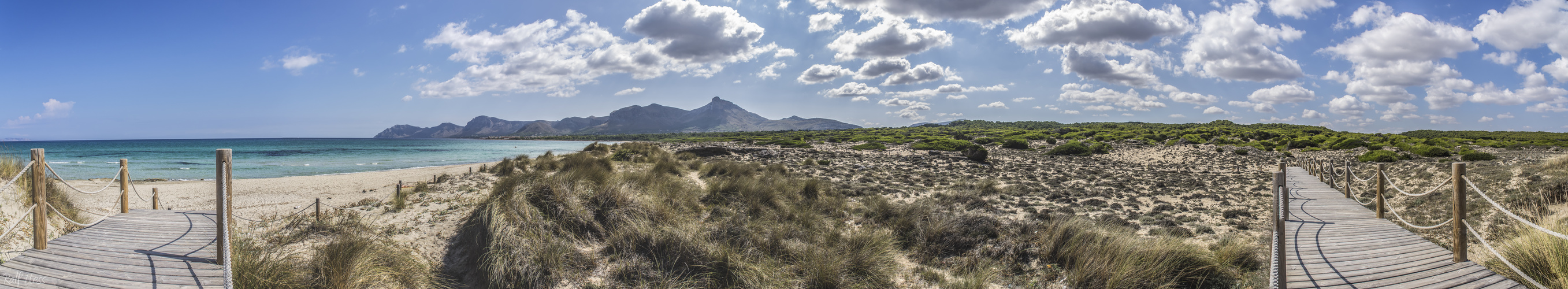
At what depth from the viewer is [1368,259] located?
18.7 ft

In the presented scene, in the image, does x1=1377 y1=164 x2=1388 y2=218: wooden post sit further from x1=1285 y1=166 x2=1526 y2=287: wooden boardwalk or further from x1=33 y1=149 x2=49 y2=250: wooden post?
x1=33 y1=149 x2=49 y2=250: wooden post

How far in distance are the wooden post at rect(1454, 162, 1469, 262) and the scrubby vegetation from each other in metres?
1.57

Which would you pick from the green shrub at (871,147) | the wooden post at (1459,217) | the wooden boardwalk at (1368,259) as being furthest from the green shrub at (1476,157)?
the green shrub at (871,147)

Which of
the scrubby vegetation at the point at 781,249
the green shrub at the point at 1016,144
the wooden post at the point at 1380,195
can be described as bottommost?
the scrubby vegetation at the point at 781,249

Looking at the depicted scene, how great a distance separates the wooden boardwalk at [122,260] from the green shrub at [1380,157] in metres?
31.3

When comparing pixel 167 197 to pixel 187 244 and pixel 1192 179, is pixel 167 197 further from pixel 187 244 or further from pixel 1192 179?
pixel 1192 179

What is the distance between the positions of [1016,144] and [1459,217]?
31.1 meters

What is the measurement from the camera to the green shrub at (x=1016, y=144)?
34812mm

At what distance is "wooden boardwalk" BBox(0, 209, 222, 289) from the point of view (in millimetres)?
5000

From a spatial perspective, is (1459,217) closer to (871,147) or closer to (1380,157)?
(1380,157)

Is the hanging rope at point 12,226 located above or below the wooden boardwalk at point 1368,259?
above

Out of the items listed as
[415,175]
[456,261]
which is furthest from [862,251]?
[415,175]

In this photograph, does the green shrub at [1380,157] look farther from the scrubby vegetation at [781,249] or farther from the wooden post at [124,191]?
the wooden post at [124,191]

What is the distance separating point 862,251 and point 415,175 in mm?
21375
